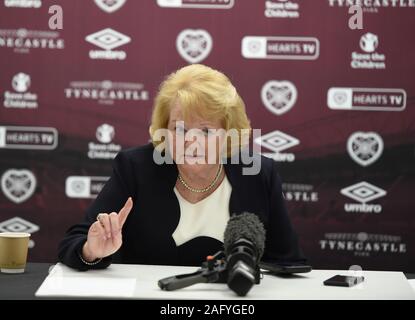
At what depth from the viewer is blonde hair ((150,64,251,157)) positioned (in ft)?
8.06

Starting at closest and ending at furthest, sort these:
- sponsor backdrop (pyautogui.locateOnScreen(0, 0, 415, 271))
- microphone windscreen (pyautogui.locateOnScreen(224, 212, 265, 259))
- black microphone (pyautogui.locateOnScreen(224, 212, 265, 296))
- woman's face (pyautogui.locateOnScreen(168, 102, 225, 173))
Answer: black microphone (pyautogui.locateOnScreen(224, 212, 265, 296)), microphone windscreen (pyautogui.locateOnScreen(224, 212, 265, 259)), woman's face (pyautogui.locateOnScreen(168, 102, 225, 173)), sponsor backdrop (pyautogui.locateOnScreen(0, 0, 415, 271))

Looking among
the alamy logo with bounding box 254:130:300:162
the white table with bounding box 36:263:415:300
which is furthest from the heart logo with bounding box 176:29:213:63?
the white table with bounding box 36:263:415:300

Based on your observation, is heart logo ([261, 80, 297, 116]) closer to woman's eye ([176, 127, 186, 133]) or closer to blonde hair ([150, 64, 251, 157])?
blonde hair ([150, 64, 251, 157])

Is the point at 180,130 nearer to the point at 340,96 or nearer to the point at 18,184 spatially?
the point at 340,96

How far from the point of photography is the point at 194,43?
13.4ft

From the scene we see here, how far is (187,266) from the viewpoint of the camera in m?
2.48

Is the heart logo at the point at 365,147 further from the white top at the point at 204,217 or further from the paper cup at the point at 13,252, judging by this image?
the paper cup at the point at 13,252

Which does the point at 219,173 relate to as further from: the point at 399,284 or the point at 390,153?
the point at 390,153

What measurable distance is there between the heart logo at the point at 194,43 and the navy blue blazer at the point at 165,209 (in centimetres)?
156

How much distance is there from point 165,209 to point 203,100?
1.32 feet

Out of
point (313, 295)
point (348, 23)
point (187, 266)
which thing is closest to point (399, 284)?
point (313, 295)

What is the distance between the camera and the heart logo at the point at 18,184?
409 cm

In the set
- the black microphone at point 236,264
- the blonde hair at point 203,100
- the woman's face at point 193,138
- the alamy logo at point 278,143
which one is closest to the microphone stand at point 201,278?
the black microphone at point 236,264

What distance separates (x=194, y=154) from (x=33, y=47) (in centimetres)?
199
